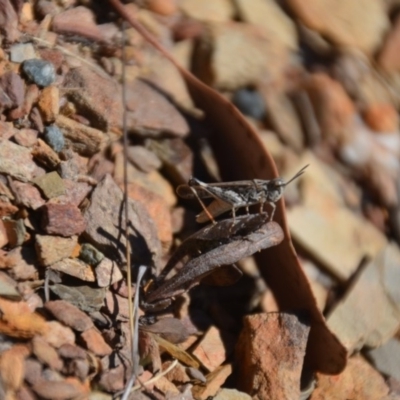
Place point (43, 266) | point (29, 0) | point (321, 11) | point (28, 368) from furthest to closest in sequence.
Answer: point (321, 11) < point (29, 0) < point (43, 266) < point (28, 368)

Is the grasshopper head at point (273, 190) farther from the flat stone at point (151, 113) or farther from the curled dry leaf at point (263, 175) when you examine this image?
the flat stone at point (151, 113)

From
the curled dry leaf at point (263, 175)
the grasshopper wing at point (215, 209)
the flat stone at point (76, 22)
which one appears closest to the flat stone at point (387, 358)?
the curled dry leaf at point (263, 175)

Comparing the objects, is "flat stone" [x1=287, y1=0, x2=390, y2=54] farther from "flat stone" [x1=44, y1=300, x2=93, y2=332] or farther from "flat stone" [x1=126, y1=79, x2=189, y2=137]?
"flat stone" [x1=44, y1=300, x2=93, y2=332]

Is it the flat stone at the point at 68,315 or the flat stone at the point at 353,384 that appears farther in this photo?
the flat stone at the point at 353,384

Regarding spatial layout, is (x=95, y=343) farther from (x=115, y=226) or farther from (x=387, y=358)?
(x=387, y=358)

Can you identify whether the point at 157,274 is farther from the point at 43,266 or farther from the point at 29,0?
the point at 29,0

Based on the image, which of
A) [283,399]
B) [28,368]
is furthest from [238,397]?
[28,368]

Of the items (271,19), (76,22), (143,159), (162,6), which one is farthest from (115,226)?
(271,19)
